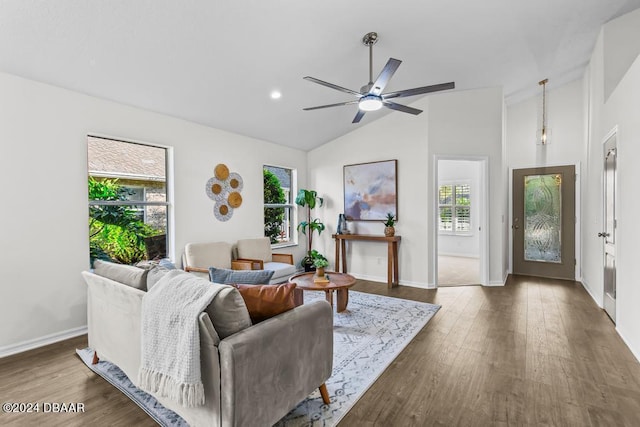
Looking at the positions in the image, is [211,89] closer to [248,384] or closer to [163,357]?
[163,357]

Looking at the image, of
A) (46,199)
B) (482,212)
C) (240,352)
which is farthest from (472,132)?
(46,199)

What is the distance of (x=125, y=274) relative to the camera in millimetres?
2318

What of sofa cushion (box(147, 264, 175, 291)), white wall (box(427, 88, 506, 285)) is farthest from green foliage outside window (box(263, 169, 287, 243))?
sofa cushion (box(147, 264, 175, 291))

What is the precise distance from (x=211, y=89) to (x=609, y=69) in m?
4.83

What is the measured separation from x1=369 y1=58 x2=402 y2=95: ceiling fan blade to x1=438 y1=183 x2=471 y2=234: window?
5666 millimetres

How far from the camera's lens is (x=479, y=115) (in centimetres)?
500

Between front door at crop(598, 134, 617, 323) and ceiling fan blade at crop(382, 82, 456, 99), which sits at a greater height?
ceiling fan blade at crop(382, 82, 456, 99)

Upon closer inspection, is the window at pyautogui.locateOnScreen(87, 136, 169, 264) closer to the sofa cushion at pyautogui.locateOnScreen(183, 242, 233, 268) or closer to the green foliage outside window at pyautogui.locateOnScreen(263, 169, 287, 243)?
the sofa cushion at pyautogui.locateOnScreen(183, 242, 233, 268)

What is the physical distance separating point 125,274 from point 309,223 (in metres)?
4.05

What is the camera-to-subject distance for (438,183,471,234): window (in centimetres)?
801

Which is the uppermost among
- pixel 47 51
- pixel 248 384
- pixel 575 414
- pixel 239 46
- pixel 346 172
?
pixel 239 46

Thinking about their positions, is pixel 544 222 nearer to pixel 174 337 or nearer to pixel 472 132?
pixel 472 132

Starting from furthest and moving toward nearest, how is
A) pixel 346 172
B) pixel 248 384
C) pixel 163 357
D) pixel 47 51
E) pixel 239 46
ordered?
1. pixel 346 172
2. pixel 239 46
3. pixel 47 51
4. pixel 163 357
5. pixel 248 384

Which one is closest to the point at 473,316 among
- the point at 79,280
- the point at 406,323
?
the point at 406,323
